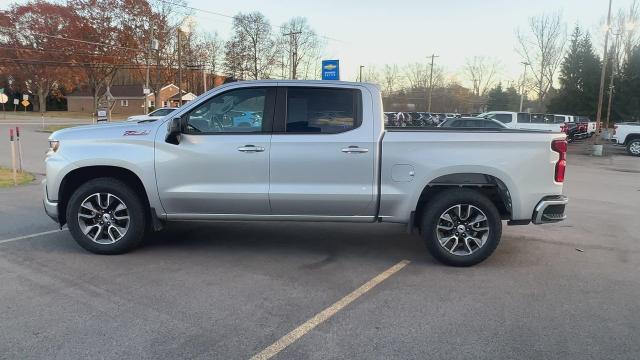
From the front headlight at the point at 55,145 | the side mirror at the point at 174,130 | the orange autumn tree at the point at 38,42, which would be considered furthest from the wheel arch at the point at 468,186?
the orange autumn tree at the point at 38,42

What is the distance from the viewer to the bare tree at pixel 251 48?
68312 millimetres

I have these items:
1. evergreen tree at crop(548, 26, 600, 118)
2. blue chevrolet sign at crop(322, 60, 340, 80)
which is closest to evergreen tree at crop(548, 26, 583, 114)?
evergreen tree at crop(548, 26, 600, 118)

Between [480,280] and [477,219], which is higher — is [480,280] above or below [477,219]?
below

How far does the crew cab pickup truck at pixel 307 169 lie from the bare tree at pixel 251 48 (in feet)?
211

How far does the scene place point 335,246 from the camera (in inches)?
249

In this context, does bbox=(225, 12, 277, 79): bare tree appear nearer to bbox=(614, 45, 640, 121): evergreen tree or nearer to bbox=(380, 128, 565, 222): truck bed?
bbox=(614, 45, 640, 121): evergreen tree

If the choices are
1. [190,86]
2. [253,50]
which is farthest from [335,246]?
[190,86]

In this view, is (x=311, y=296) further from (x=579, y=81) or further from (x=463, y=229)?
(x=579, y=81)

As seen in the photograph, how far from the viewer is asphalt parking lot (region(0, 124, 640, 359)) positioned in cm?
361

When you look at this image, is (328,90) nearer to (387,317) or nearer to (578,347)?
(387,317)

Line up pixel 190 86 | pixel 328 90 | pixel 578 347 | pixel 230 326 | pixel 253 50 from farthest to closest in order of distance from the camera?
pixel 190 86, pixel 253 50, pixel 328 90, pixel 230 326, pixel 578 347

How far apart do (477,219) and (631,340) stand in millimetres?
1938

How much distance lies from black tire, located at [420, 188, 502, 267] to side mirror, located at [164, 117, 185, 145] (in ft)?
9.31

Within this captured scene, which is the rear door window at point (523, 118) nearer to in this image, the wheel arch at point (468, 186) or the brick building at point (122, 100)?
the wheel arch at point (468, 186)
